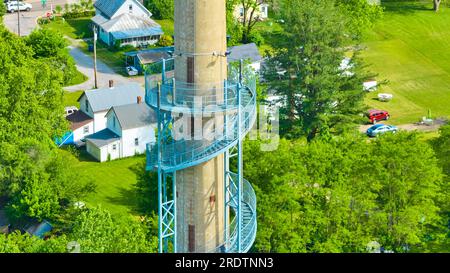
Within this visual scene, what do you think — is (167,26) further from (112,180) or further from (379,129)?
(112,180)

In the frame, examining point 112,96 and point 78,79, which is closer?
point 112,96

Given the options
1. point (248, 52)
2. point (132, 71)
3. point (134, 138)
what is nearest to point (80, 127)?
point (134, 138)

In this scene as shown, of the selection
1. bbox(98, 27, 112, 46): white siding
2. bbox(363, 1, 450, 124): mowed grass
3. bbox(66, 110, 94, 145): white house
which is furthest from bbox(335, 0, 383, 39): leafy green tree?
bbox(66, 110, 94, 145): white house

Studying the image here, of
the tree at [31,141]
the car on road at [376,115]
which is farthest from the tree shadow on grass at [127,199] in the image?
the car on road at [376,115]

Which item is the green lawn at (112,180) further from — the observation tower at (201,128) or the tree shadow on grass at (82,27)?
the tree shadow on grass at (82,27)

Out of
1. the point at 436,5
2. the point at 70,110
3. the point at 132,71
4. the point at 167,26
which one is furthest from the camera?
the point at 436,5
